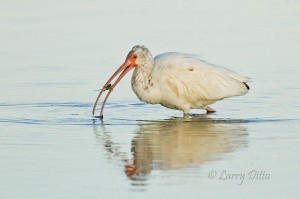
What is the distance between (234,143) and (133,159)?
Answer: 1.56 meters

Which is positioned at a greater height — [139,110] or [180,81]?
[180,81]

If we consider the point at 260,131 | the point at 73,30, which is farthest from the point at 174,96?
the point at 73,30

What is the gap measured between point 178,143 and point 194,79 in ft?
10.4

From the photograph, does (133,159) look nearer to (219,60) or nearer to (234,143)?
(234,143)

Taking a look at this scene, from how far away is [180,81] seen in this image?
1540cm

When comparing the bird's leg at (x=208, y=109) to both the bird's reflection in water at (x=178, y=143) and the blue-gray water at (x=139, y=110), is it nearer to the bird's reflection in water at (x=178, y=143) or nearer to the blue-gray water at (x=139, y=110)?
the blue-gray water at (x=139, y=110)

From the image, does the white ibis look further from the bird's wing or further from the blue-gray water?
the blue-gray water

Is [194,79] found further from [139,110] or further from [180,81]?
[139,110]

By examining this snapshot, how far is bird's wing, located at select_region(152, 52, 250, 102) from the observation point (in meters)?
15.4

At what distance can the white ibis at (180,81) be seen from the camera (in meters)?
15.3

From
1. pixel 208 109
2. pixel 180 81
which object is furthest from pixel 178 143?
A: pixel 208 109

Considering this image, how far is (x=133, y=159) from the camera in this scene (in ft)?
37.5

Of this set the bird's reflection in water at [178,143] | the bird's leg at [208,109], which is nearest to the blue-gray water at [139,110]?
the bird's reflection in water at [178,143]

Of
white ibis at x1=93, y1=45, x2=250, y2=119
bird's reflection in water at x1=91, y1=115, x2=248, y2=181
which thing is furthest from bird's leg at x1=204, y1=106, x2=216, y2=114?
bird's reflection in water at x1=91, y1=115, x2=248, y2=181
